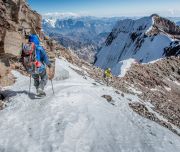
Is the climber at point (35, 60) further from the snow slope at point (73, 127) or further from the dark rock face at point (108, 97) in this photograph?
the dark rock face at point (108, 97)

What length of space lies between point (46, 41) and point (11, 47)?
16202 millimetres

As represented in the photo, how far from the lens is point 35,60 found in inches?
661

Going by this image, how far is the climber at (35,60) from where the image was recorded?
16.5m

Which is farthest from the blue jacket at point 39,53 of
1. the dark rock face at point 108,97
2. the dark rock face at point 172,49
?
the dark rock face at point 172,49

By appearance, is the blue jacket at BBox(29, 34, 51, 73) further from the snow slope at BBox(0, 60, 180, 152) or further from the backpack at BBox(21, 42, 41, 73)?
the snow slope at BBox(0, 60, 180, 152)

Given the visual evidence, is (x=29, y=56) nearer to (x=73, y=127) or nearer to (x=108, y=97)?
(x=73, y=127)

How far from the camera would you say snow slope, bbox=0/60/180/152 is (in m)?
13.0

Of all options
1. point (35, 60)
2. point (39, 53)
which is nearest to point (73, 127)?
point (35, 60)

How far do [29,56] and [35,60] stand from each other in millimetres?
402

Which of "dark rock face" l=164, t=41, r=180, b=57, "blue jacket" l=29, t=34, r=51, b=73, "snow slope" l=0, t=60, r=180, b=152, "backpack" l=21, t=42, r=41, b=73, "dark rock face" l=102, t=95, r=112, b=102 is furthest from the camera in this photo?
"dark rock face" l=164, t=41, r=180, b=57

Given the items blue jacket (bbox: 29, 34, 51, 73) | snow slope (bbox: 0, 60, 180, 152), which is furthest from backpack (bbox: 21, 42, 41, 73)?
snow slope (bbox: 0, 60, 180, 152)

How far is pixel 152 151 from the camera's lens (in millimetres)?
13609

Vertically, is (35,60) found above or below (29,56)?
below

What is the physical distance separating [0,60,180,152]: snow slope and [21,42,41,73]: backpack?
63.1 inches
